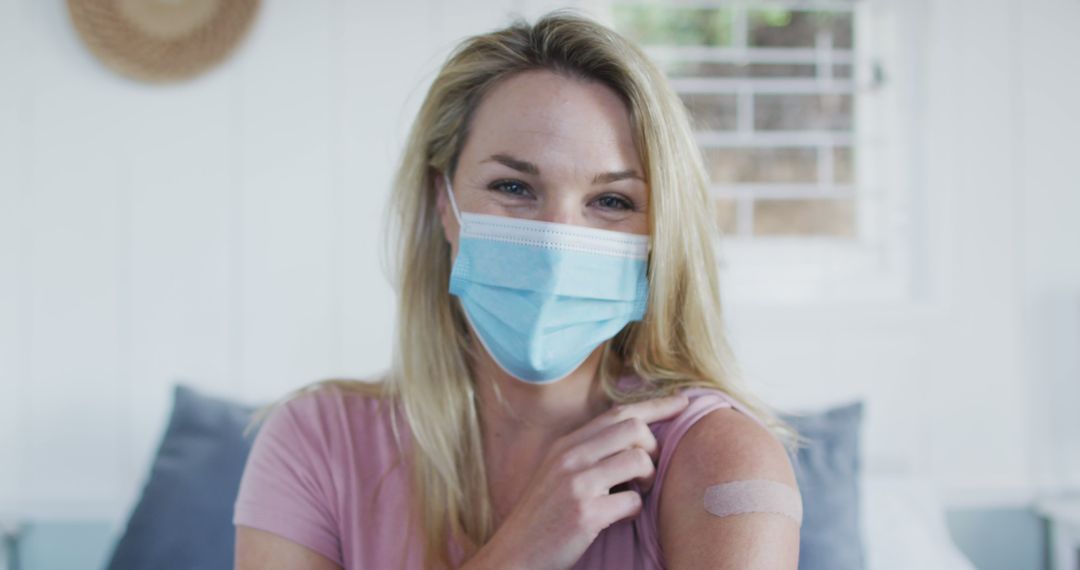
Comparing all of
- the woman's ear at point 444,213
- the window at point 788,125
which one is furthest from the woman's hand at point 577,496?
the window at point 788,125

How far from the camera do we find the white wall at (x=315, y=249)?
2115mm

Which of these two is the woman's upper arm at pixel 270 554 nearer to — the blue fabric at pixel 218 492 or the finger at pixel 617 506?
the finger at pixel 617 506

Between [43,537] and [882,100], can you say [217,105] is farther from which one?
[882,100]

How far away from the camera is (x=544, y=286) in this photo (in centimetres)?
109

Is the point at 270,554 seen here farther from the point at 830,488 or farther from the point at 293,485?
the point at 830,488

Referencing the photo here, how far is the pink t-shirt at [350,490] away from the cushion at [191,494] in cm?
63

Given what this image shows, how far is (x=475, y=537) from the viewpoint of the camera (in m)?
1.12

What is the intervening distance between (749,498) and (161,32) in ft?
6.09

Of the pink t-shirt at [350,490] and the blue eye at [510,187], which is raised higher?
the blue eye at [510,187]

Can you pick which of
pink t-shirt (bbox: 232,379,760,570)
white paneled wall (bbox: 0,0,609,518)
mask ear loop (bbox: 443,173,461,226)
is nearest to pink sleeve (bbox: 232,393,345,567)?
pink t-shirt (bbox: 232,379,760,570)

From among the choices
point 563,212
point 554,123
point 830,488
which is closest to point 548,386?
point 563,212

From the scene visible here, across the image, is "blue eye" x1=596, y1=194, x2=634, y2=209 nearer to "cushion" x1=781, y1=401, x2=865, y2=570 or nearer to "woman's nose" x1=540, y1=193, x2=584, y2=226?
"woman's nose" x1=540, y1=193, x2=584, y2=226

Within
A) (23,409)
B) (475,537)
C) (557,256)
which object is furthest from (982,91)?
(23,409)

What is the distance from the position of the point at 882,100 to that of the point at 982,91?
241 mm
